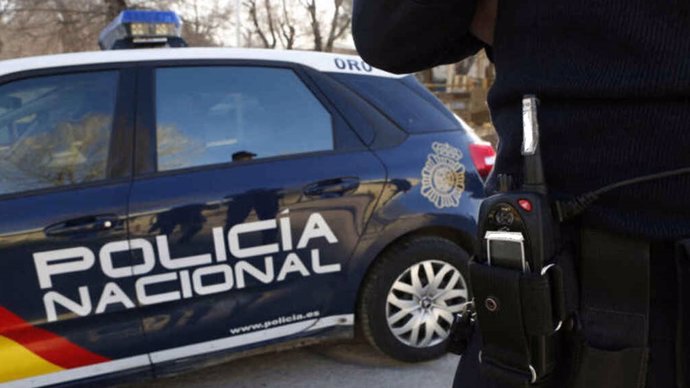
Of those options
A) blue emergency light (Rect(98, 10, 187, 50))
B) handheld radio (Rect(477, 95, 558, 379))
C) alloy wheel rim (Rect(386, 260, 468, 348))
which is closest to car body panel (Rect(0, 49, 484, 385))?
alloy wheel rim (Rect(386, 260, 468, 348))

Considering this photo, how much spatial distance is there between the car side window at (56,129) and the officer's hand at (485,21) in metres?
1.86

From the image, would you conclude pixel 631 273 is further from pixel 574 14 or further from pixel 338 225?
pixel 338 225

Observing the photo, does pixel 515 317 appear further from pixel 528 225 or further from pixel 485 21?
pixel 485 21

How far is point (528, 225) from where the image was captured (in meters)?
0.81

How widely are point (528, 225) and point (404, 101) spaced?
7.12ft

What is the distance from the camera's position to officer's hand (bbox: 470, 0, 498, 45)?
38.0 inches

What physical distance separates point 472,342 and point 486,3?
0.57m

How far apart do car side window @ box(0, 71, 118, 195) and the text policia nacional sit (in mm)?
331

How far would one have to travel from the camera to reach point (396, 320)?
2.85 meters

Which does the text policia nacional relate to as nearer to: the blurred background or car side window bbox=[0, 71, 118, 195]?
car side window bbox=[0, 71, 118, 195]

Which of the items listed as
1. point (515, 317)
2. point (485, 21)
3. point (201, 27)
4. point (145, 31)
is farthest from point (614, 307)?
point (201, 27)

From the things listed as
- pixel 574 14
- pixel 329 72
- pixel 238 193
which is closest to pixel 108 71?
pixel 238 193

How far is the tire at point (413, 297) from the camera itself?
278 centimetres

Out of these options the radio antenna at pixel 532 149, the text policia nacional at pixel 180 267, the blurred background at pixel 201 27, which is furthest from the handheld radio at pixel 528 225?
the blurred background at pixel 201 27
